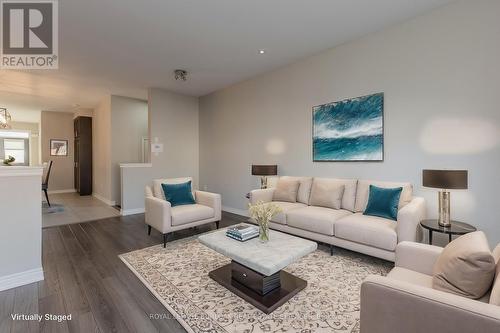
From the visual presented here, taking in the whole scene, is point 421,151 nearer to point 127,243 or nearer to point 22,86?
point 127,243

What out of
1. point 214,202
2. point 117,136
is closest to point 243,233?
point 214,202

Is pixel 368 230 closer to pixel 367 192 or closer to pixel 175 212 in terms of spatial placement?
pixel 367 192

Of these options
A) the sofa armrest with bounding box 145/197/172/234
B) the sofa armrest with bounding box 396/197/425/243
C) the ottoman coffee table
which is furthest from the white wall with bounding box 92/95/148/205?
the sofa armrest with bounding box 396/197/425/243

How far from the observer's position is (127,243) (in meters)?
3.46

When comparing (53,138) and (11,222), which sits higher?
(53,138)

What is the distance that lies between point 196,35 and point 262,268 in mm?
3066

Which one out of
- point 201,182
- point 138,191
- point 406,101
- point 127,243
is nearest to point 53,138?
point 138,191

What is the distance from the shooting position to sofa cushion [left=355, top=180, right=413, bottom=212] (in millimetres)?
2881

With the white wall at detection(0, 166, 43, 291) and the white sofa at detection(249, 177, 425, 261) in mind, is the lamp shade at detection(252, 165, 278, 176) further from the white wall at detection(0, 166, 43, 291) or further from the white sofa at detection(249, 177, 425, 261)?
the white wall at detection(0, 166, 43, 291)

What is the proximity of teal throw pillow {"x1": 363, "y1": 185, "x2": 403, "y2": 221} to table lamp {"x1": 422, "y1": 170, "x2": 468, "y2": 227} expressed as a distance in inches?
15.2

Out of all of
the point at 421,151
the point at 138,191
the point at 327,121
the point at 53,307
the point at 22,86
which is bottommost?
the point at 53,307

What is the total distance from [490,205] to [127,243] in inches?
178

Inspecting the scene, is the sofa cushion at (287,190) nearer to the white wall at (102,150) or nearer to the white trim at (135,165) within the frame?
the white trim at (135,165)

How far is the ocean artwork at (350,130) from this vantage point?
327cm
